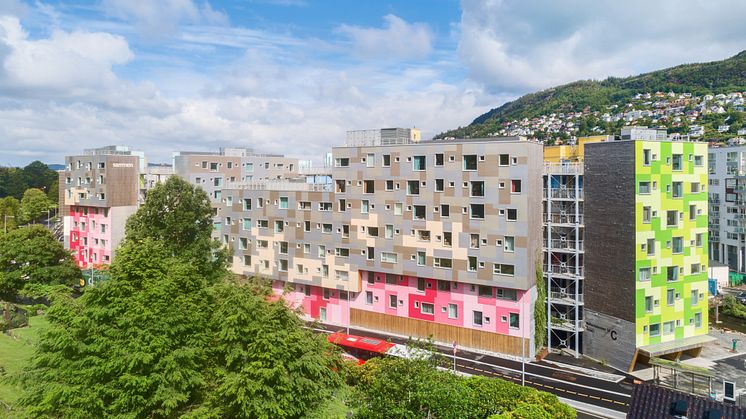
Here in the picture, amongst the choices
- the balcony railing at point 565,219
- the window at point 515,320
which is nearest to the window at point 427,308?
the window at point 515,320

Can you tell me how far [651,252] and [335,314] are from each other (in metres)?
34.5

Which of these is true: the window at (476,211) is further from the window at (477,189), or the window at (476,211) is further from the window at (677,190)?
the window at (677,190)

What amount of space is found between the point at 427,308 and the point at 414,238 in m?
7.77

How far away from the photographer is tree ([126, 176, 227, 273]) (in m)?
50.9

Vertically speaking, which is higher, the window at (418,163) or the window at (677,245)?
the window at (418,163)

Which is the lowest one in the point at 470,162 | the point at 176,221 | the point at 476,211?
the point at 176,221

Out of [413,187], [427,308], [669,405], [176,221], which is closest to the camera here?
[669,405]

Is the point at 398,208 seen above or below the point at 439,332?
above

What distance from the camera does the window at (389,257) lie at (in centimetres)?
5582

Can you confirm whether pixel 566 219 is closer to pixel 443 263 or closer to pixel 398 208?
pixel 443 263

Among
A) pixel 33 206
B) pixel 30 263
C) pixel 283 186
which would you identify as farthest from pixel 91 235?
pixel 33 206

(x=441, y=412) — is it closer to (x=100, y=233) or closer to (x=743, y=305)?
(x=743, y=305)

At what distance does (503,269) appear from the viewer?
1961 inches

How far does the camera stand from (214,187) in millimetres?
86250
